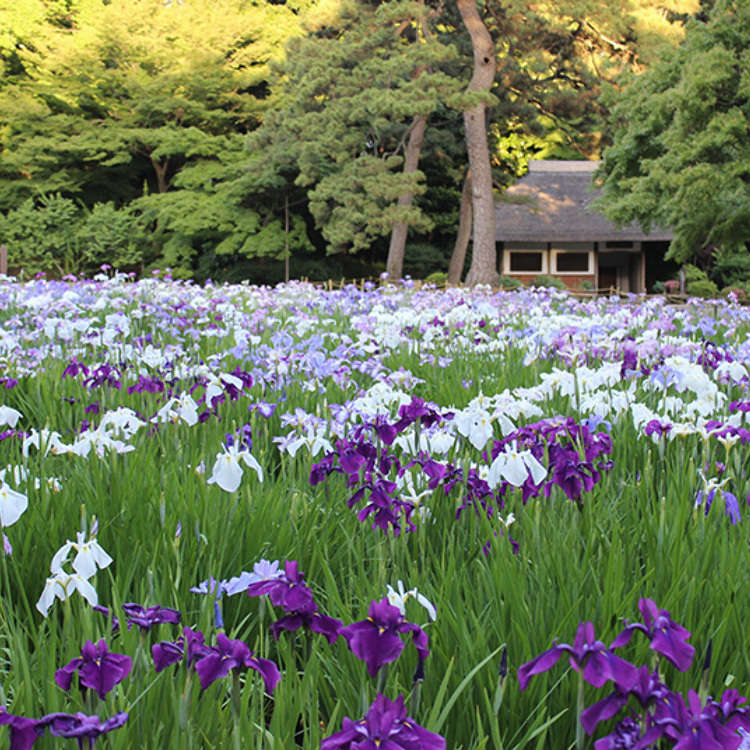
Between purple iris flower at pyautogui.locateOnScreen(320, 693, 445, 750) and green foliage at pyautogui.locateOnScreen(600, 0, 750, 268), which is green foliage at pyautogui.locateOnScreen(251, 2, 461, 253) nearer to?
green foliage at pyautogui.locateOnScreen(600, 0, 750, 268)

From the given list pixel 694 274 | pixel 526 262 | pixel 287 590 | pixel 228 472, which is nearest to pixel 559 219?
pixel 526 262

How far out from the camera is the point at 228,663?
0.99 meters

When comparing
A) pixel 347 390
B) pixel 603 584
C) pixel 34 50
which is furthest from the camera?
pixel 34 50

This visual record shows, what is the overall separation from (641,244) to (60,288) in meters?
29.2

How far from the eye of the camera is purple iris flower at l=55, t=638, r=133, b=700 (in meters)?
0.94

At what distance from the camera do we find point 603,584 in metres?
1.69

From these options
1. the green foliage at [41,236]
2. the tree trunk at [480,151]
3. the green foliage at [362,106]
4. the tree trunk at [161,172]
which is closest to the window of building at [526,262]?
the green foliage at [362,106]

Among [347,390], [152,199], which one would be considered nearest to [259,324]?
[347,390]

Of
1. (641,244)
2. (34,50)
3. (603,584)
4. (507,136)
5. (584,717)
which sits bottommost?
(603,584)

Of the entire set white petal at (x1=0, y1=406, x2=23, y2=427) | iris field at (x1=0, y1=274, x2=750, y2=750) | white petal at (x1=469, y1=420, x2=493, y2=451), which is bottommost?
iris field at (x1=0, y1=274, x2=750, y2=750)

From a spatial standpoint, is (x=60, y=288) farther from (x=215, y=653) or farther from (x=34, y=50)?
(x=34, y=50)

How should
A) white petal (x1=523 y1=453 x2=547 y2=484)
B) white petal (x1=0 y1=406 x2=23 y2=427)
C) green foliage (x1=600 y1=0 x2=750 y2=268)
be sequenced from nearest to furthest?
white petal (x1=523 y1=453 x2=547 y2=484)
white petal (x1=0 y1=406 x2=23 y2=427)
green foliage (x1=600 y1=0 x2=750 y2=268)

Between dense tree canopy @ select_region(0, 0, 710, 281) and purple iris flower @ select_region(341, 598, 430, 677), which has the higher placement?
dense tree canopy @ select_region(0, 0, 710, 281)

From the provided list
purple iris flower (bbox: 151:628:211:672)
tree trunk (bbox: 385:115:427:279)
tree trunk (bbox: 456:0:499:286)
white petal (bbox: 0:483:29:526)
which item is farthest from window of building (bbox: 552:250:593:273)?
purple iris flower (bbox: 151:628:211:672)
